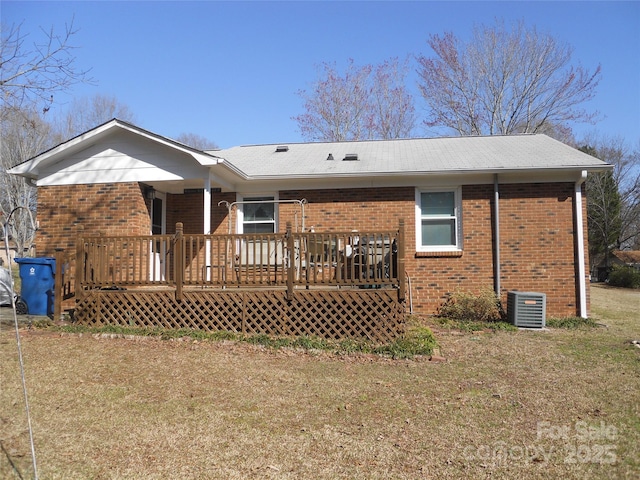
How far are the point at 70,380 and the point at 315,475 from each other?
366 centimetres

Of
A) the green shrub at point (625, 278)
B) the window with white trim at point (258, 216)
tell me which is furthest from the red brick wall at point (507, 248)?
the green shrub at point (625, 278)

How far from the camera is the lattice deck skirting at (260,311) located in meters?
7.87

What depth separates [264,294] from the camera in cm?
815

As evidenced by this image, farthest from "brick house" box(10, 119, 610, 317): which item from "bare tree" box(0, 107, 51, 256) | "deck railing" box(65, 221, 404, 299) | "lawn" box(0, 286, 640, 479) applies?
"bare tree" box(0, 107, 51, 256)

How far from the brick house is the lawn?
2896mm

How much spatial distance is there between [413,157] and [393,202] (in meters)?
1.65

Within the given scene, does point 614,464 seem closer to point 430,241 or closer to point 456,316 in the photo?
point 456,316

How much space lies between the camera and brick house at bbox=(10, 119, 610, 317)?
393 inches

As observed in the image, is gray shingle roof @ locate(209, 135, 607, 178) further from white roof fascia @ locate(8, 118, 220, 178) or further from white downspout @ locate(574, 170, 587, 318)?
white roof fascia @ locate(8, 118, 220, 178)

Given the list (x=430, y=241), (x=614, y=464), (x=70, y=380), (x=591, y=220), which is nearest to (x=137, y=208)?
(x=70, y=380)

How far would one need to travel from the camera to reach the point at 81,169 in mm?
10188

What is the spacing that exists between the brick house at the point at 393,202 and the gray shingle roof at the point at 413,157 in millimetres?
66

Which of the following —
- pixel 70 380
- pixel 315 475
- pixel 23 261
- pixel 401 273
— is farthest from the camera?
pixel 23 261

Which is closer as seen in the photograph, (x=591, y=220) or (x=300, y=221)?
(x=300, y=221)
